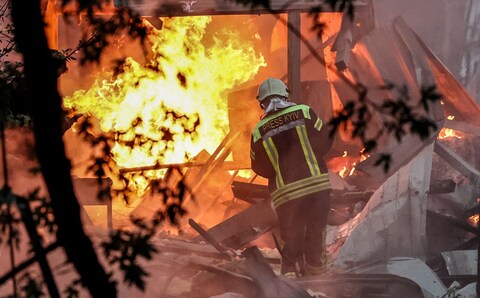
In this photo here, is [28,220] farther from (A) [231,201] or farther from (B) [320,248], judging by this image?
(A) [231,201]

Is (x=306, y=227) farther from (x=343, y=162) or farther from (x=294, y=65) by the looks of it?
(x=343, y=162)

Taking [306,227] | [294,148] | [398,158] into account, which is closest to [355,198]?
[398,158]

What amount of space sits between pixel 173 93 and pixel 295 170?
20.2 feet

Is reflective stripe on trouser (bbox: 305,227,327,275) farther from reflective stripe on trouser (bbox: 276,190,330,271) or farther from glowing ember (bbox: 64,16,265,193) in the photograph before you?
glowing ember (bbox: 64,16,265,193)

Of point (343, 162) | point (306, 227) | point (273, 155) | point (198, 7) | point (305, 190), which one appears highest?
point (198, 7)

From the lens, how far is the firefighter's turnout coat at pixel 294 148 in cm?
764

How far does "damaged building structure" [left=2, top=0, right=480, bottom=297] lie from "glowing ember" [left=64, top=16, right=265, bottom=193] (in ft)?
1.97

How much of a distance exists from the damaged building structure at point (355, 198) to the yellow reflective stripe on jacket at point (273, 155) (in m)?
0.88

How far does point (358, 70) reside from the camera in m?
11.6

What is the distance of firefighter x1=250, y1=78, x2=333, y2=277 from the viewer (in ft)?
25.1

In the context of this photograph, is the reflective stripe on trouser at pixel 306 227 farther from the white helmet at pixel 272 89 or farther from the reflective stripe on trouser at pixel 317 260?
the white helmet at pixel 272 89

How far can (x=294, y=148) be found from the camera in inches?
303

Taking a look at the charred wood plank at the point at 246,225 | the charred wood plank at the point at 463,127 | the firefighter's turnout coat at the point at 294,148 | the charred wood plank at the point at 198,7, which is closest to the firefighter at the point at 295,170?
the firefighter's turnout coat at the point at 294,148

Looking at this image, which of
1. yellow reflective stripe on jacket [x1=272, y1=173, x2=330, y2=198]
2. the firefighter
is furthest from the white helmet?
yellow reflective stripe on jacket [x1=272, y1=173, x2=330, y2=198]
